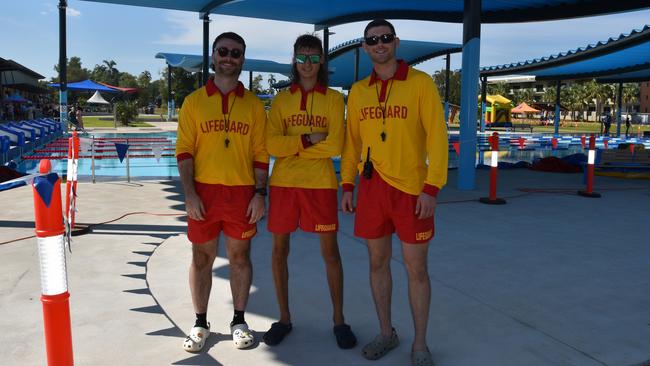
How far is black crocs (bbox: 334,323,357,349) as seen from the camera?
3361 millimetres

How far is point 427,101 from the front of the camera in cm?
300

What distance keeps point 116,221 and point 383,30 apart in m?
5.50

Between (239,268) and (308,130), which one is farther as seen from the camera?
(239,268)

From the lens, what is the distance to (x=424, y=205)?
2969 mm

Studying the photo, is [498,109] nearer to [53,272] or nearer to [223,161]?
[223,161]

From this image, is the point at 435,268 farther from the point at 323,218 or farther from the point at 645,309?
the point at 323,218

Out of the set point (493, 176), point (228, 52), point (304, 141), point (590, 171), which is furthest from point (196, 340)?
point (590, 171)

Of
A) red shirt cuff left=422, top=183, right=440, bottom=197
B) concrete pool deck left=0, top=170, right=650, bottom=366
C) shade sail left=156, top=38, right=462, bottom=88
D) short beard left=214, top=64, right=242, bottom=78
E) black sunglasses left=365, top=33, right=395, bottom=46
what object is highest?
shade sail left=156, top=38, right=462, bottom=88

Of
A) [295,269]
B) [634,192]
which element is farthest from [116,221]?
[634,192]

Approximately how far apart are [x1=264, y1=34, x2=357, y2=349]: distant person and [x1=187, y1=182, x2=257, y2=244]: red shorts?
0.65 feet

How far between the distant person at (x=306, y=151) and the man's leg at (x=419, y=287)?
48 centimetres

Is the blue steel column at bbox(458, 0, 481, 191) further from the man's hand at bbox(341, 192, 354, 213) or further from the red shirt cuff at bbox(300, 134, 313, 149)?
the red shirt cuff at bbox(300, 134, 313, 149)

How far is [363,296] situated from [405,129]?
1812 mm

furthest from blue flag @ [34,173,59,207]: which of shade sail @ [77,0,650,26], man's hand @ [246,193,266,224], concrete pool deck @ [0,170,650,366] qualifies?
shade sail @ [77,0,650,26]
